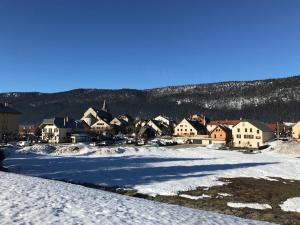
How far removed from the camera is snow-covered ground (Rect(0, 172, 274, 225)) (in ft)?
51.2

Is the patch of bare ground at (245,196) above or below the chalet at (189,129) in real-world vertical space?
below

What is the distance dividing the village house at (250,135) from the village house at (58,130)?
174ft

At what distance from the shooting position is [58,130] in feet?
423

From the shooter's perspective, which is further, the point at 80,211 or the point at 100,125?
the point at 100,125

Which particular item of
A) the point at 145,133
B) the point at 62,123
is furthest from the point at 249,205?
the point at 145,133

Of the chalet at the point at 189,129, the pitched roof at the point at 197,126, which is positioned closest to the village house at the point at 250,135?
the chalet at the point at 189,129

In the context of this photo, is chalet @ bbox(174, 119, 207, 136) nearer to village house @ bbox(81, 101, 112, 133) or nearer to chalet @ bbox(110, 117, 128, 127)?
village house @ bbox(81, 101, 112, 133)

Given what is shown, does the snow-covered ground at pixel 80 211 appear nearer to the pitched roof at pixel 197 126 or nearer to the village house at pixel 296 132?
the village house at pixel 296 132

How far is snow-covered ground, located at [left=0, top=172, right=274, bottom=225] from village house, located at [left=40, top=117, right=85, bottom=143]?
10739cm

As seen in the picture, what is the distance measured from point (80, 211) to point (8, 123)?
110931 mm

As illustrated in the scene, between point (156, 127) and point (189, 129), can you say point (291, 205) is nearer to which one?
point (189, 129)

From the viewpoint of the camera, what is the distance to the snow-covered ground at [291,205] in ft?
101

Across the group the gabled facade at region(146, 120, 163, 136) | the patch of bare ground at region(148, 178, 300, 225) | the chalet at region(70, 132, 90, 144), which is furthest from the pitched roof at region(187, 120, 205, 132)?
the patch of bare ground at region(148, 178, 300, 225)

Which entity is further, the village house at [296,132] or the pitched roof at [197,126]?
the pitched roof at [197,126]
